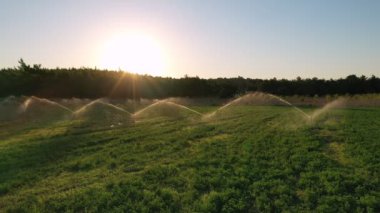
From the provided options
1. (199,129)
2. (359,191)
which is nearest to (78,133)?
(199,129)

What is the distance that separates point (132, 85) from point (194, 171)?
186 ft

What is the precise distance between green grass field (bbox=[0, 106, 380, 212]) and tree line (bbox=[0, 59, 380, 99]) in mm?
33404

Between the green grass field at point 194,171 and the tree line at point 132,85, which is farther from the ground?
the tree line at point 132,85

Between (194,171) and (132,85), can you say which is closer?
(194,171)

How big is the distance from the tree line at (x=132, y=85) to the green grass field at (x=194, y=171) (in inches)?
1315

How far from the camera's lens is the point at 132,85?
228ft

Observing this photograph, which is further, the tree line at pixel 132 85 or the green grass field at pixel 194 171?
the tree line at pixel 132 85

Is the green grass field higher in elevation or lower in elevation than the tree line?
lower

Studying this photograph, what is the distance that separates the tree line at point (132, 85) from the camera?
54594 millimetres

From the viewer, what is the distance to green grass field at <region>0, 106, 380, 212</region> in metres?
10.9

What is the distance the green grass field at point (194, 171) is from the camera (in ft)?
35.6

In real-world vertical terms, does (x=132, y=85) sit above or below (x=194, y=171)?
above

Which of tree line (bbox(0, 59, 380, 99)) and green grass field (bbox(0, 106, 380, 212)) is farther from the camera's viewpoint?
tree line (bbox(0, 59, 380, 99))

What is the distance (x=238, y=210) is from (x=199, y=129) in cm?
1471
